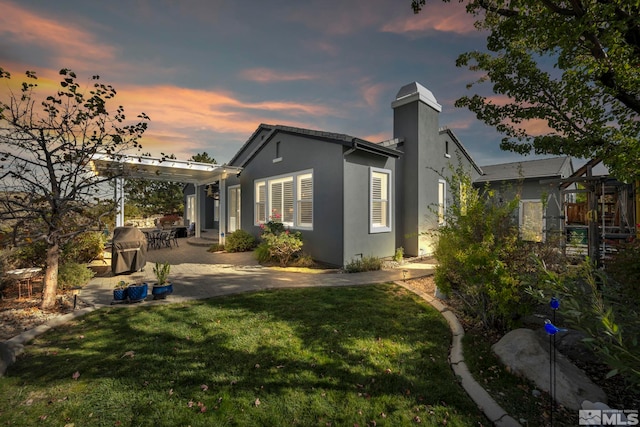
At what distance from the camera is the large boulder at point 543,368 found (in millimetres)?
2840

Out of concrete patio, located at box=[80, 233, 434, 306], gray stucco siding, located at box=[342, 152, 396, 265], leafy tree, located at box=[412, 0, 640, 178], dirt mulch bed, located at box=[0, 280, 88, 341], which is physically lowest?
dirt mulch bed, located at box=[0, 280, 88, 341]

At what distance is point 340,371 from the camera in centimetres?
334

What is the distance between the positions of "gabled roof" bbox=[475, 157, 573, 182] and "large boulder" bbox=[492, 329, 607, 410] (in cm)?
1392

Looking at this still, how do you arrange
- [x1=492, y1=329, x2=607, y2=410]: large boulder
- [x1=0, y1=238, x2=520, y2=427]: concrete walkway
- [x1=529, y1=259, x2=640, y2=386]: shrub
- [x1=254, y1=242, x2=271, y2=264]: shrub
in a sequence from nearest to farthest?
[x1=529, y1=259, x2=640, y2=386]: shrub < [x1=492, y1=329, x2=607, y2=410]: large boulder < [x1=0, y1=238, x2=520, y2=427]: concrete walkway < [x1=254, y1=242, x2=271, y2=264]: shrub

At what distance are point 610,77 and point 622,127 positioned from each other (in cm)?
185

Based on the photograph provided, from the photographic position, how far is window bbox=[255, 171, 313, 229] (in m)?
10.7

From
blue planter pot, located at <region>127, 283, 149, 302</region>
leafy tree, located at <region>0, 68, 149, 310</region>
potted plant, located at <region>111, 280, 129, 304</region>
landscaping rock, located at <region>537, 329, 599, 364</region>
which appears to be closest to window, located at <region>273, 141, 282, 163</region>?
leafy tree, located at <region>0, 68, 149, 310</region>

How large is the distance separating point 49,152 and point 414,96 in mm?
11684

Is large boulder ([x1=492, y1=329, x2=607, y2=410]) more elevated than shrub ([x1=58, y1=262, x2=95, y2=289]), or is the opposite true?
shrub ([x1=58, y1=262, x2=95, y2=289])

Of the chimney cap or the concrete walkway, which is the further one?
the chimney cap

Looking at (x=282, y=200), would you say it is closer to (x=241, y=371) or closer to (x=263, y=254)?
(x=263, y=254)

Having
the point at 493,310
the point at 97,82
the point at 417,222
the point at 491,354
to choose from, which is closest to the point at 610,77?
the point at 493,310

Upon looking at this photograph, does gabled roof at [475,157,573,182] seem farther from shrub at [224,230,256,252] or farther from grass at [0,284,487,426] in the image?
grass at [0,284,487,426]

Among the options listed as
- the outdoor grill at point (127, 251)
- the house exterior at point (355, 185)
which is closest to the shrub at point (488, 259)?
the house exterior at point (355, 185)
